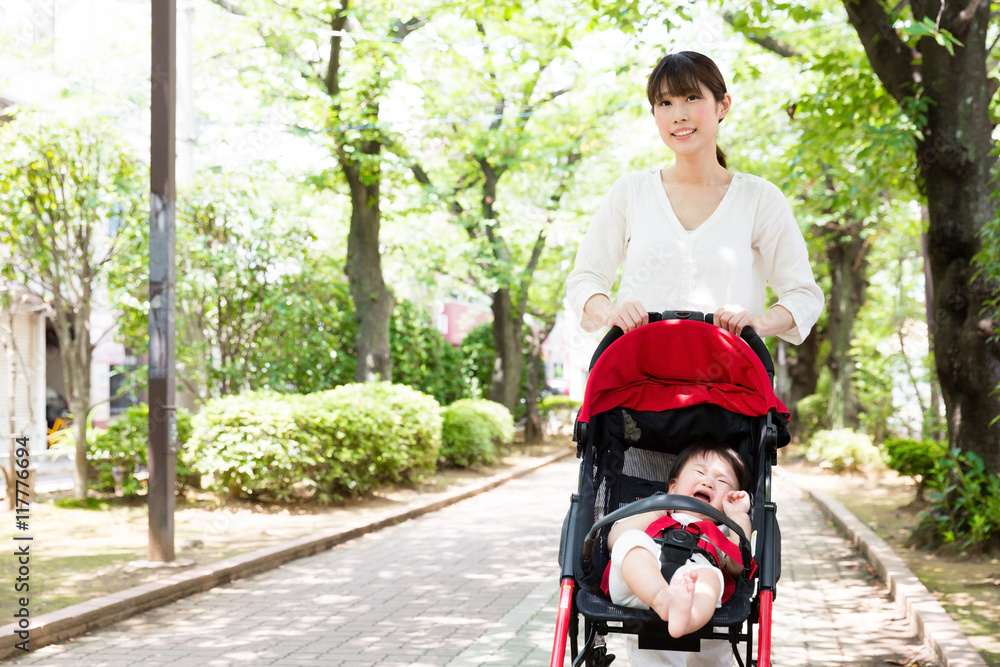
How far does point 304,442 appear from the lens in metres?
11.5

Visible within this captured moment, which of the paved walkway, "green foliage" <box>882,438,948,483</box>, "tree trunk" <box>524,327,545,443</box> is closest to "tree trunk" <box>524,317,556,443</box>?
"tree trunk" <box>524,327,545,443</box>

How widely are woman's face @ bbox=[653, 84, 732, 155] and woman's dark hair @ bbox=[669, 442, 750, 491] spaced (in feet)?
3.59

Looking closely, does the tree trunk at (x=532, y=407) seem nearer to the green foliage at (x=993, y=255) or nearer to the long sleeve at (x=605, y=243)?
the green foliage at (x=993, y=255)

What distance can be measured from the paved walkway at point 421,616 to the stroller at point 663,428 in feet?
7.41

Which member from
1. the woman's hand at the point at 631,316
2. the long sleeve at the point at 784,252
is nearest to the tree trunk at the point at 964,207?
the long sleeve at the point at 784,252

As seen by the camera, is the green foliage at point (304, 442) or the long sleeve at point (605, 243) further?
the green foliage at point (304, 442)

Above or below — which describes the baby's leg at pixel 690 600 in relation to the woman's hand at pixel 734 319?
below

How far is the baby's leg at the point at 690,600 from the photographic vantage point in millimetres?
2809

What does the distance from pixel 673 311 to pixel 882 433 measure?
20.4 metres

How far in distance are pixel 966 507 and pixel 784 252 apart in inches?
254

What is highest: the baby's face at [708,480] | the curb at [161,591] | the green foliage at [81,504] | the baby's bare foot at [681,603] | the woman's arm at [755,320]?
the woman's arm at [755,320]

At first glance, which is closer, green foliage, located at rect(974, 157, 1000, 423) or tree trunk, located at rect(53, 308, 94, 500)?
green foliage, located at rect(974, 157, 1000, 423)

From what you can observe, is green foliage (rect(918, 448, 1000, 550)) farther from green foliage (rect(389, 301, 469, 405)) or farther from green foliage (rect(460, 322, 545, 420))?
green foliage (rect(460, 322, 545, 420))

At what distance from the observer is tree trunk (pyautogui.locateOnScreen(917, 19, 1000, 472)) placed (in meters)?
8.72
